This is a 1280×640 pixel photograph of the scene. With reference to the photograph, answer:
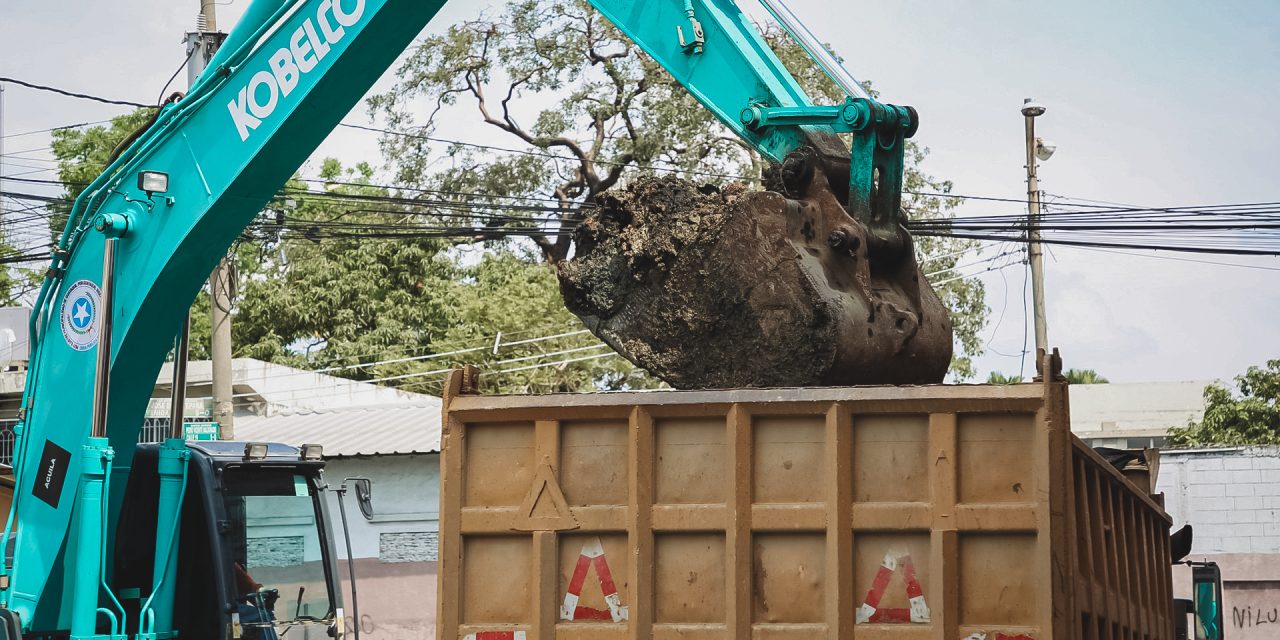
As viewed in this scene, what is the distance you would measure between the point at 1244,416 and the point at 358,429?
18793 millimetres

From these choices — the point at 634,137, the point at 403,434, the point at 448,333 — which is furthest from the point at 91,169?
the point at 403,434

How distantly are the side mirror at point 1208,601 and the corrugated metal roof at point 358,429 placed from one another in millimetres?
8496

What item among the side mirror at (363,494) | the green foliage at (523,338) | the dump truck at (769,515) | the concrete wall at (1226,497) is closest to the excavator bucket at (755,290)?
the dump truck at (769,515)

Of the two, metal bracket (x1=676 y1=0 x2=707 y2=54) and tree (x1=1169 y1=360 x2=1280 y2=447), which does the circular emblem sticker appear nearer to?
metal bracket (x1=676 y1=0 x2=707 y2=54)

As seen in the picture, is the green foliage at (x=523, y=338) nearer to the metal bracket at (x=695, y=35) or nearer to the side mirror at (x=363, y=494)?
the side mirror at (x=363, y=494)

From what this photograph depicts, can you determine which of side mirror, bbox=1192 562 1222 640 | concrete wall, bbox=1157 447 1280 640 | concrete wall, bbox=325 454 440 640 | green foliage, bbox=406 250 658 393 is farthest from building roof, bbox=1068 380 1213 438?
side mirror, bbox=1192 562 1222 640

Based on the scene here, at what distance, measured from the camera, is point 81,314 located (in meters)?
7.15

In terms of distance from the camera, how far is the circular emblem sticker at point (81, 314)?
23.3 ft

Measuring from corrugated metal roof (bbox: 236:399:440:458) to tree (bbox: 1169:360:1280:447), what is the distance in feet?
54.1

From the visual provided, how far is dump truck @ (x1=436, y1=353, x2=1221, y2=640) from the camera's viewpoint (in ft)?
15.4

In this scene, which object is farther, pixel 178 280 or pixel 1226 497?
pixel 1226 497

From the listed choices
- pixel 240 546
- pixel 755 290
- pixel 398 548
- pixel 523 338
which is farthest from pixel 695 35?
pixel 523 338

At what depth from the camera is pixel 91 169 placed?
32.6 meters

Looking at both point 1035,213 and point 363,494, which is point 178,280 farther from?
point 1035,213
